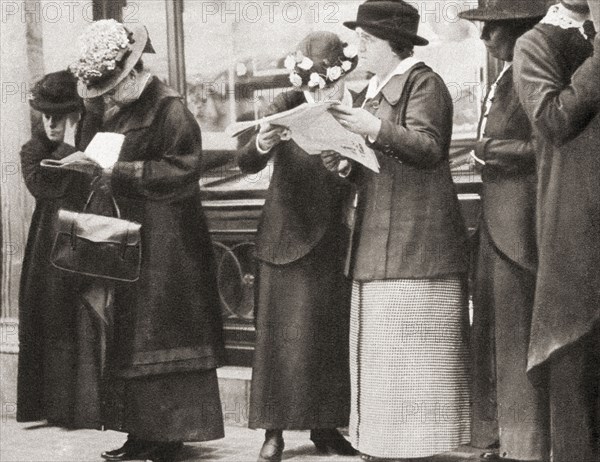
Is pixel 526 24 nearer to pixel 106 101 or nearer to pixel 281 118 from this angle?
pixel 281 118

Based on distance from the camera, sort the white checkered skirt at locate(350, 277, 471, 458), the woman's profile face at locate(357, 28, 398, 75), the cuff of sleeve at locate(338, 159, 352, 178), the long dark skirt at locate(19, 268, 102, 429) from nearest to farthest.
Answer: the white checkered skirt at locate(350, 277, 471, 458), the woman's profile face at locate(357, 28, 398, 75), the cuff of sleeve at locate(338, 159, 352, 178), the long dark skirt at locate(19, 268, 102, 429)

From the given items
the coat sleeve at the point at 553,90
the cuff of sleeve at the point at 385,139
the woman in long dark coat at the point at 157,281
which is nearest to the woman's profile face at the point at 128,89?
the woman in long dark coat at the point at 157,281

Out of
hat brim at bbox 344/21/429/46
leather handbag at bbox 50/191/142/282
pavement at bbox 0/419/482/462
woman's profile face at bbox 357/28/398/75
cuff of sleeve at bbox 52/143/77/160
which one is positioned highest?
hat brim at bbox 344/21/429/46

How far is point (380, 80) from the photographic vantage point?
16.5 ft

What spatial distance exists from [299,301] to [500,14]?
69.8 inches

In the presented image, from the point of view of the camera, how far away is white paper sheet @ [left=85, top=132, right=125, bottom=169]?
5.78 meters

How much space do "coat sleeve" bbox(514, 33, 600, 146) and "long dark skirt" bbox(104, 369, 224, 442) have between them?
2510 millimetres

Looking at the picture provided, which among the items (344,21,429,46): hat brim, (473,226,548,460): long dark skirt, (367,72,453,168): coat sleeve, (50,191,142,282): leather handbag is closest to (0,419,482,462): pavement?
(473,226,548,460): long dark skirt

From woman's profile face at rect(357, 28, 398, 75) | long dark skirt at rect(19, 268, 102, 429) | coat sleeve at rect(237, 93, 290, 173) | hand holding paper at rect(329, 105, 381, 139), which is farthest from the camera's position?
long dark skirt at rect(19, 268, 102, 429)

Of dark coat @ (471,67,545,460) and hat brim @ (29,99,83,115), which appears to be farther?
hat brim @ (29,99,83,115)

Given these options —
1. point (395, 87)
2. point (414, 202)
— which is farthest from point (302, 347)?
point (395, 87)

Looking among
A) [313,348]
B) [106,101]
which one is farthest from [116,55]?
[313,348]

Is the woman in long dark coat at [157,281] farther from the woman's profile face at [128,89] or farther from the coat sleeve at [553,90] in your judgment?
the coat sleeve at [553,90]

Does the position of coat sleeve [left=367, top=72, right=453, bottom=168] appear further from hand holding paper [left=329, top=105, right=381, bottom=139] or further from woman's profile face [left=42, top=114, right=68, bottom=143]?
woman's profile face [left=42, top=114, right=68, bottom=143]
